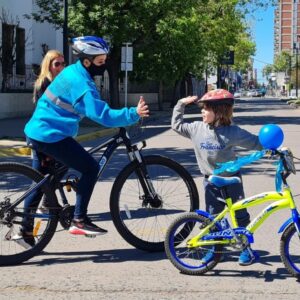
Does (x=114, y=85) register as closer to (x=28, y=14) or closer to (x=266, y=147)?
(x=28, y=14)

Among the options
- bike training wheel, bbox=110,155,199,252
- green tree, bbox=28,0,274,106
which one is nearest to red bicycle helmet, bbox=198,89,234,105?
bike training wheel, bbox=110,155,199,252

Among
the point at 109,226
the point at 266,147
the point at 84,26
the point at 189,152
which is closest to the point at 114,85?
the point at 84,26

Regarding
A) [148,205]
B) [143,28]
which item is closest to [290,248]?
[148,205]

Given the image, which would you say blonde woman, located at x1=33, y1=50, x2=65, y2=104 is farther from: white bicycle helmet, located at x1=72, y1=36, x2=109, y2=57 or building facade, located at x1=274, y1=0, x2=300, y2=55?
building facade, located at x1=274, y1=0, x2=300, y2=55

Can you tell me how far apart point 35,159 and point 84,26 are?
2090 centimetres

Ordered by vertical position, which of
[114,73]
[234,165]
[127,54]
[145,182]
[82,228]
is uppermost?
[127,54]

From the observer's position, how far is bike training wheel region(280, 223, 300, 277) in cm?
452

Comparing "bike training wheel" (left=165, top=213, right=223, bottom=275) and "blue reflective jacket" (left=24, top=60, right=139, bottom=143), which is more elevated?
"blue reflective jacket" (left=24, top=60, right=139, bottom=143)

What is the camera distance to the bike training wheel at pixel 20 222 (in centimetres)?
518

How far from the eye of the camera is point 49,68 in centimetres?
608

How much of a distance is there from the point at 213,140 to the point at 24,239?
6.14ft

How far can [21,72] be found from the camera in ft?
95.1

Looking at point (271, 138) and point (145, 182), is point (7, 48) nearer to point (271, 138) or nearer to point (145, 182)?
point (145, 182)

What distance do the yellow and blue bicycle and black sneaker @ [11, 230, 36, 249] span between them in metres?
1.27
